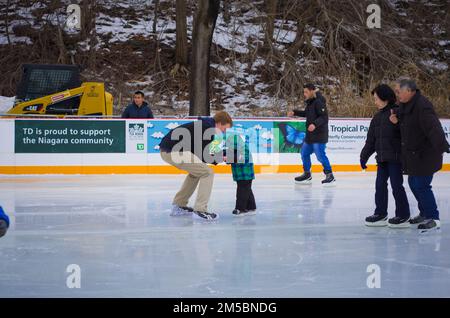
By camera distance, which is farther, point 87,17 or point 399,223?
point 87,17

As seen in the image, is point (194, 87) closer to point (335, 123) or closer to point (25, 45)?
point (335, 123)

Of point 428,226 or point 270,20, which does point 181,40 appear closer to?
point 270,20

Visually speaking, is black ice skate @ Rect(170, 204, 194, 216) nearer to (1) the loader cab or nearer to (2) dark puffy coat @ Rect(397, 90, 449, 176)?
(2) dark puffy coat @ Rect(397, 90, 449, 176)

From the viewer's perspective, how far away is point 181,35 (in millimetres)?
24938

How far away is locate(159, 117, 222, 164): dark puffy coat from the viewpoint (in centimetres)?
706

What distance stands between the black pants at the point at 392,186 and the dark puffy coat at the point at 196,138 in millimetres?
1679

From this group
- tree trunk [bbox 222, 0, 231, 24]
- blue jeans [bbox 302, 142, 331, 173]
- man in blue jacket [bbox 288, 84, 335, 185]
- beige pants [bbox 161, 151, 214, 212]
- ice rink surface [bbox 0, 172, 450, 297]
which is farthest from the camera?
tree trunk [bbox 222, 0, 231, 24]

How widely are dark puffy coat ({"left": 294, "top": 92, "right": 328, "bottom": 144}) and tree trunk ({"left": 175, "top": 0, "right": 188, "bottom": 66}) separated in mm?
13709

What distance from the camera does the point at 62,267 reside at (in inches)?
209

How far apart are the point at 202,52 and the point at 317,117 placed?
8572 millimetres

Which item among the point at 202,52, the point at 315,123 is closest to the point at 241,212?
the point at 315,123

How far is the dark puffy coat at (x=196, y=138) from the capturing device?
706 centimetres

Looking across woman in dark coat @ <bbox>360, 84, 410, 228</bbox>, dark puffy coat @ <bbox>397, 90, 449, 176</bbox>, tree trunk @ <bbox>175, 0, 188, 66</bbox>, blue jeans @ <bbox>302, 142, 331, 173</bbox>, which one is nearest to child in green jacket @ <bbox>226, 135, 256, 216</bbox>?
woman in dark coat @ <bbox>360, 84, 410, 228</bbox>

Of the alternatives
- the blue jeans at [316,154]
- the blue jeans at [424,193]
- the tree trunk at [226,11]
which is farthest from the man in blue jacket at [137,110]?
the tree trunk at [226,11]
